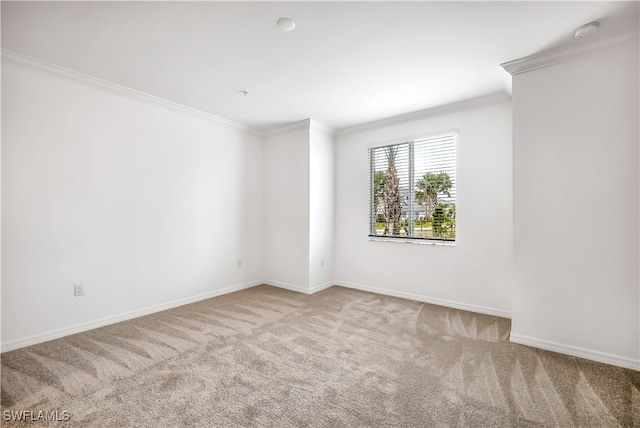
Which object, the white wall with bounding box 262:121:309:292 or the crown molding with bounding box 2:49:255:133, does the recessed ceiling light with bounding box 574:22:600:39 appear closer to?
the white wall with bounding box 262:121:309:292

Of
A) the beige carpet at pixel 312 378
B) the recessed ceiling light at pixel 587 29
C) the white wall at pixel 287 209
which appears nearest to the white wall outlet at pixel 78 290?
the beige carpet at pixel 312 378

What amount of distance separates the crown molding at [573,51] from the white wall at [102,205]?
3687 mm

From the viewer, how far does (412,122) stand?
4.27m

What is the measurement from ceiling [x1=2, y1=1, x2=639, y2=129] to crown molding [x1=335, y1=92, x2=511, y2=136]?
144 millimetres

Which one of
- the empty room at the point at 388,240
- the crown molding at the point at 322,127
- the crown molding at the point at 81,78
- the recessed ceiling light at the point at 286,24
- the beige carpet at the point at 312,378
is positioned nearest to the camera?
the beige carpet at the point at 312,378

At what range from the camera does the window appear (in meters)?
4.00

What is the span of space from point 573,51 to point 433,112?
1630 millimetres

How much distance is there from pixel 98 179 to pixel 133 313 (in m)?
1.54

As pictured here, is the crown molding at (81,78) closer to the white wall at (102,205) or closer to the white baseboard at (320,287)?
the white wall at (102,205)

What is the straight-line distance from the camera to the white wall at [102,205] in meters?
2.69

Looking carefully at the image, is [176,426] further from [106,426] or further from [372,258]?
[372,258]

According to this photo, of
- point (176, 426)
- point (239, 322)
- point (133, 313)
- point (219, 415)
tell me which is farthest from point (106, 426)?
point (133, 313)

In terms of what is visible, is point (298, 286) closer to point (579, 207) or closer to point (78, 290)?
point (78, 290)

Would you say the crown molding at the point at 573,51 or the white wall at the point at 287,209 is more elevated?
the crown molding at the point at 573,51
